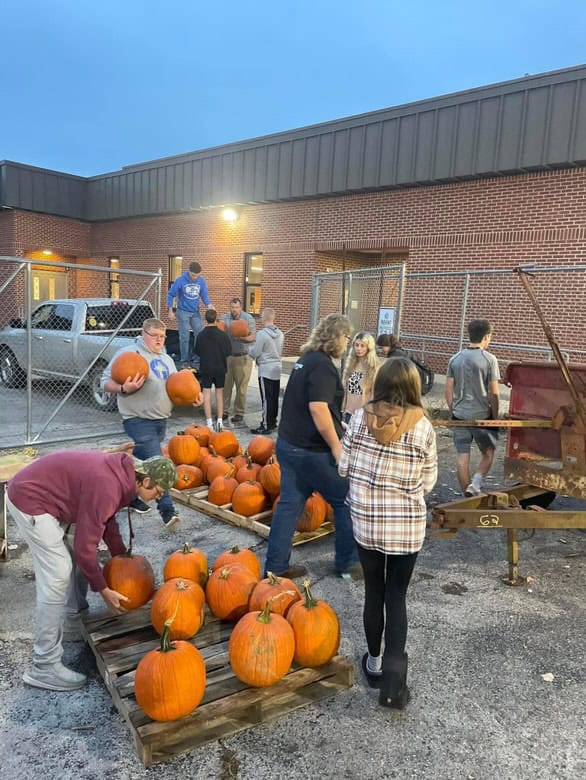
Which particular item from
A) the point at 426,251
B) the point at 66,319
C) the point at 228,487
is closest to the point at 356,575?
the point at 228,487

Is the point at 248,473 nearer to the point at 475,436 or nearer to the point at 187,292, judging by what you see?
the point at 475,436

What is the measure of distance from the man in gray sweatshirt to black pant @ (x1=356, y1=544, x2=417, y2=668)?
20.0ft

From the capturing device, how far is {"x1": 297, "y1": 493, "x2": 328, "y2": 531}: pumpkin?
16.8ft

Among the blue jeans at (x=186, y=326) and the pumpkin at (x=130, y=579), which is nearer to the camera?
the pumpkin at (x=130, y=579)

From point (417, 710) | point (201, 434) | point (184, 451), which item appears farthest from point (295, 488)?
point (201, 434)

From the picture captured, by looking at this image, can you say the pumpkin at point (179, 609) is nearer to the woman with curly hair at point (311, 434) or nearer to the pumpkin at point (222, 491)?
the woman with curly hair at point (311, 434)

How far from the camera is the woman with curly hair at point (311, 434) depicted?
386 cm

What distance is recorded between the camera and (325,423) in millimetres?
3805

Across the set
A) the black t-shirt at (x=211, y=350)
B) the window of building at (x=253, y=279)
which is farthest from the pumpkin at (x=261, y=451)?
the window of building at (x=253, y=279)

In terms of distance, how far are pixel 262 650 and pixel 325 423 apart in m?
1.48

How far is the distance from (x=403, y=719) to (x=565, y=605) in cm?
192

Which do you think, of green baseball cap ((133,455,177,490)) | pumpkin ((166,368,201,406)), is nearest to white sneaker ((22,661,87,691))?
green baseball cap ((133,455,177,490))

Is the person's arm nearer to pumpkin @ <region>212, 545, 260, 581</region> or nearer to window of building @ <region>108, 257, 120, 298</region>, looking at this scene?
pumpkin @ <region>212, 545, 260, 581</region>

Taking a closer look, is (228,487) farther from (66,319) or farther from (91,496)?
(66,319)
